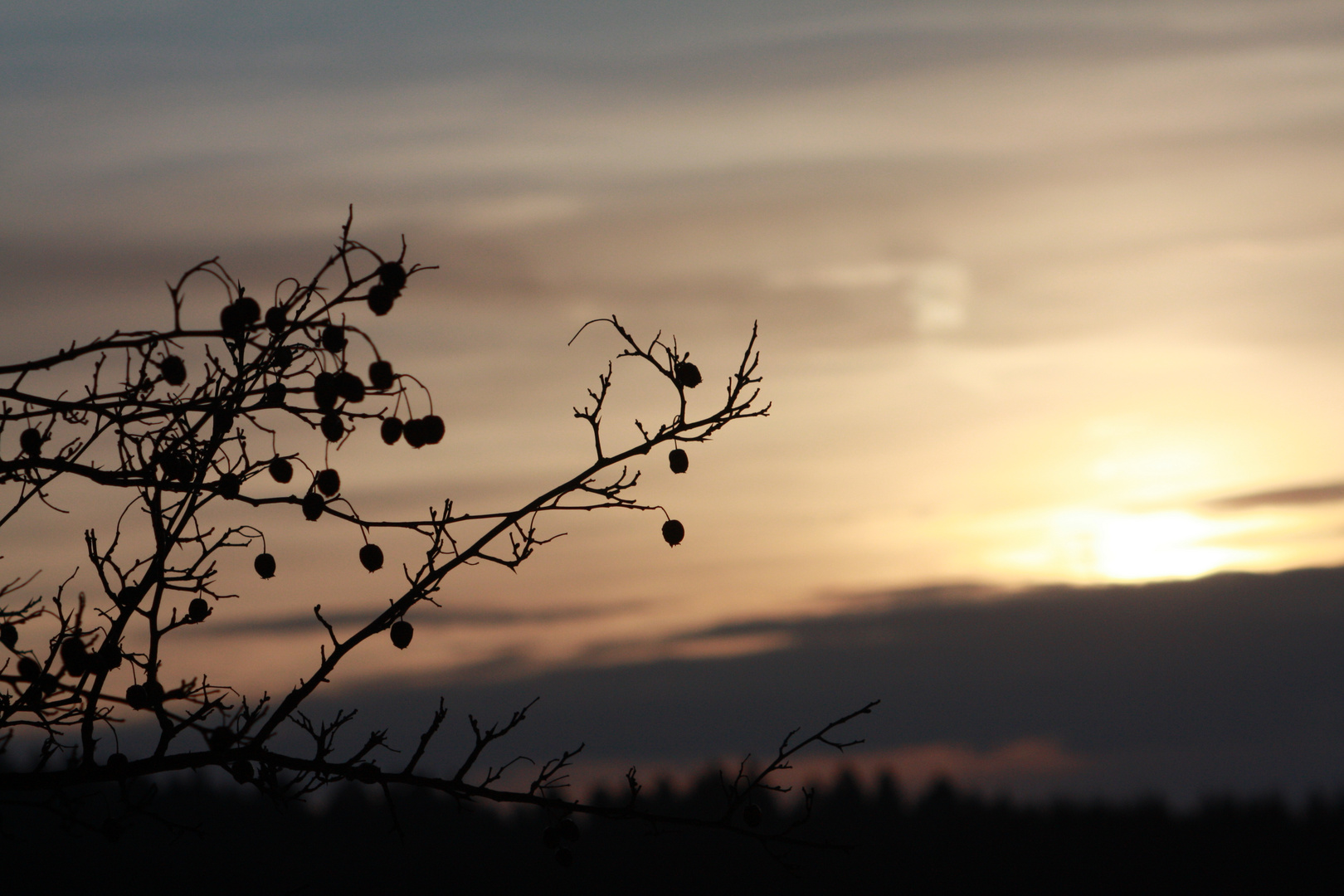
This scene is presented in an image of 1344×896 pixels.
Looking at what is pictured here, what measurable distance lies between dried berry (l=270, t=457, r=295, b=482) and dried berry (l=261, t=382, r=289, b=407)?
82 cm

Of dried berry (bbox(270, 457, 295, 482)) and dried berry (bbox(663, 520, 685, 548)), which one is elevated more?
dried berry (bbox(270, 457, 295, 482))

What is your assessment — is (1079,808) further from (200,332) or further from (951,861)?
(200,332)

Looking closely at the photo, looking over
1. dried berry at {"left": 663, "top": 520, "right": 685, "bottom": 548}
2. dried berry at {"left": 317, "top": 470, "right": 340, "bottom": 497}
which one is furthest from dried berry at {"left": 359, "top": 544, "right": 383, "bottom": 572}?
dried berry at {"left": 663, "top": 520, "right": 685, "bottom": 548}

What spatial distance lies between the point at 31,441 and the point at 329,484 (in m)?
1.21

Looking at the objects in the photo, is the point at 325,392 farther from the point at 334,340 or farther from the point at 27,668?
the point at 27,668

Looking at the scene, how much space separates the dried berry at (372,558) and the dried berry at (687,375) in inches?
57.5

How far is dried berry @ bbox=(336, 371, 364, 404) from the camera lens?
4.56m

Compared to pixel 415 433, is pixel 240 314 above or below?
above

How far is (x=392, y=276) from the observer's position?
→ 173 inches

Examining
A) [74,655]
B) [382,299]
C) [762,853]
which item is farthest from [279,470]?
[762,853]

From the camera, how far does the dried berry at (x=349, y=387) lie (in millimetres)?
4559

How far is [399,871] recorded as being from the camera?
4666 centimetres

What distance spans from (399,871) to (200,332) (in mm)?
46595

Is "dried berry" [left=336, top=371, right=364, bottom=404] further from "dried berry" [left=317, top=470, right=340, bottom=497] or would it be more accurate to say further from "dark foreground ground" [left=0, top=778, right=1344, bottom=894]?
"dark foreground ground" [left=0, top=778, right=1344, bottom=894]
